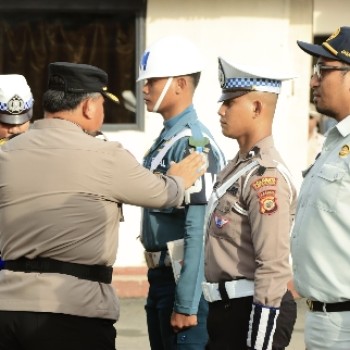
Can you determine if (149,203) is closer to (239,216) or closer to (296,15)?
(239,216)

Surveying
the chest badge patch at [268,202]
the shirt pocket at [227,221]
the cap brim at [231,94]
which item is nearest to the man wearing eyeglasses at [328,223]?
the chest badge patch at [268,202]

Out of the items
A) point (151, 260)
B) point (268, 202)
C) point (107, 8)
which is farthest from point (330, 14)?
point (268, 202)

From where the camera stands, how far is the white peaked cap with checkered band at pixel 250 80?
4.78 meters

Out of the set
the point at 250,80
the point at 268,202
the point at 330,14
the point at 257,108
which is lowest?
the point at 268,202

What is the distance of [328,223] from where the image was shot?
13.7 ft

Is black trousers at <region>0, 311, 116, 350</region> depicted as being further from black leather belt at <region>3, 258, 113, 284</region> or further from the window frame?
the window frame

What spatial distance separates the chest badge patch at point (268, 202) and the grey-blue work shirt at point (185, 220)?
0.82 meters

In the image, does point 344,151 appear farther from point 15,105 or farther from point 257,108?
point 15,105

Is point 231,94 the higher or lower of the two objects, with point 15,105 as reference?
higher

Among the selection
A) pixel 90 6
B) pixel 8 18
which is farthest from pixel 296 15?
pixel 8 18

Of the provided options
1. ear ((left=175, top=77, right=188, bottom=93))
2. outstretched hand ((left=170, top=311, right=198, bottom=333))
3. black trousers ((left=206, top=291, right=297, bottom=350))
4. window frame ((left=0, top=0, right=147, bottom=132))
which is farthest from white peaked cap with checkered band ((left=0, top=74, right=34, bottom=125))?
window frame ((left=0, top=0, right=147, bottom=132))

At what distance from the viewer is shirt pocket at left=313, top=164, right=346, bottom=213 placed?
13.7 ft

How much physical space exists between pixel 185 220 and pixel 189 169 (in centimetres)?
43

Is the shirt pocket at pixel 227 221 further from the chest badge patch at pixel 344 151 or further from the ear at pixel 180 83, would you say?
the ear at pixel 180 83
